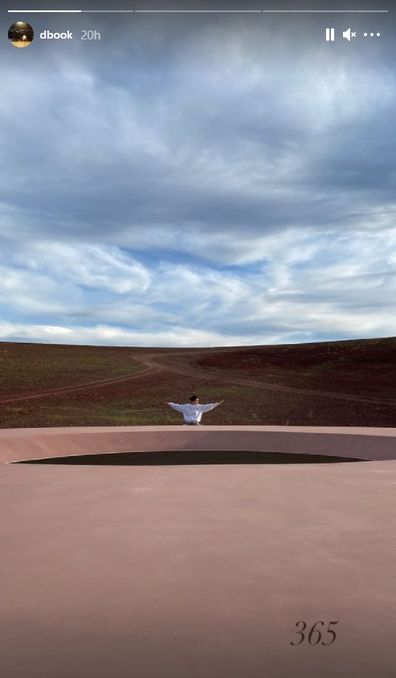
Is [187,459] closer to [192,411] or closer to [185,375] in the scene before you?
[192,411]

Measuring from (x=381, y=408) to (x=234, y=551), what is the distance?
27059 mm

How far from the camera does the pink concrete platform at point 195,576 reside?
8.95ft

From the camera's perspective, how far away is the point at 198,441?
12883 mm

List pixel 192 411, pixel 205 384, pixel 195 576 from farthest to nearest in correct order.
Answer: pixel 205 384, pixel 192 411, pixel 195 576

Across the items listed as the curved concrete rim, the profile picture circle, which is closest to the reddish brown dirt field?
the curved concrete rim

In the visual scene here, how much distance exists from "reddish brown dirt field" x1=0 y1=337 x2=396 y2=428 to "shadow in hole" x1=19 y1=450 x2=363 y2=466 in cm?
1317

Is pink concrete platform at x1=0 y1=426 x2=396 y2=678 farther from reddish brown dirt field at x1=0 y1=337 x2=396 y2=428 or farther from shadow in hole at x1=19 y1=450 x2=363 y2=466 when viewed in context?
reddish brown dirt field at x1=0 y1=337 x2=396 y2=428

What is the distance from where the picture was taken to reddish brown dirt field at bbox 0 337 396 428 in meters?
27.8

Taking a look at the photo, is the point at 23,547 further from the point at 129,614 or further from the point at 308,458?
the point at 308,458

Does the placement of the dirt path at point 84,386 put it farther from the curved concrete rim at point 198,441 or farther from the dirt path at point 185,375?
the curved concrete rim at point 198,441

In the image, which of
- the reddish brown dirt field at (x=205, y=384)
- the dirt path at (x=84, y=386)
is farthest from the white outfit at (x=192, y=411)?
the dirt path at (x=84, y=386)

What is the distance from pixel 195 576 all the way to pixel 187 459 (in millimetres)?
7940

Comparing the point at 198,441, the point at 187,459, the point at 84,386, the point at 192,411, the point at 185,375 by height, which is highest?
the point at 185,375

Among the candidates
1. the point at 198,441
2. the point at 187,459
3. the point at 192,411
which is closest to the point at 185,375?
the point at 192,411
